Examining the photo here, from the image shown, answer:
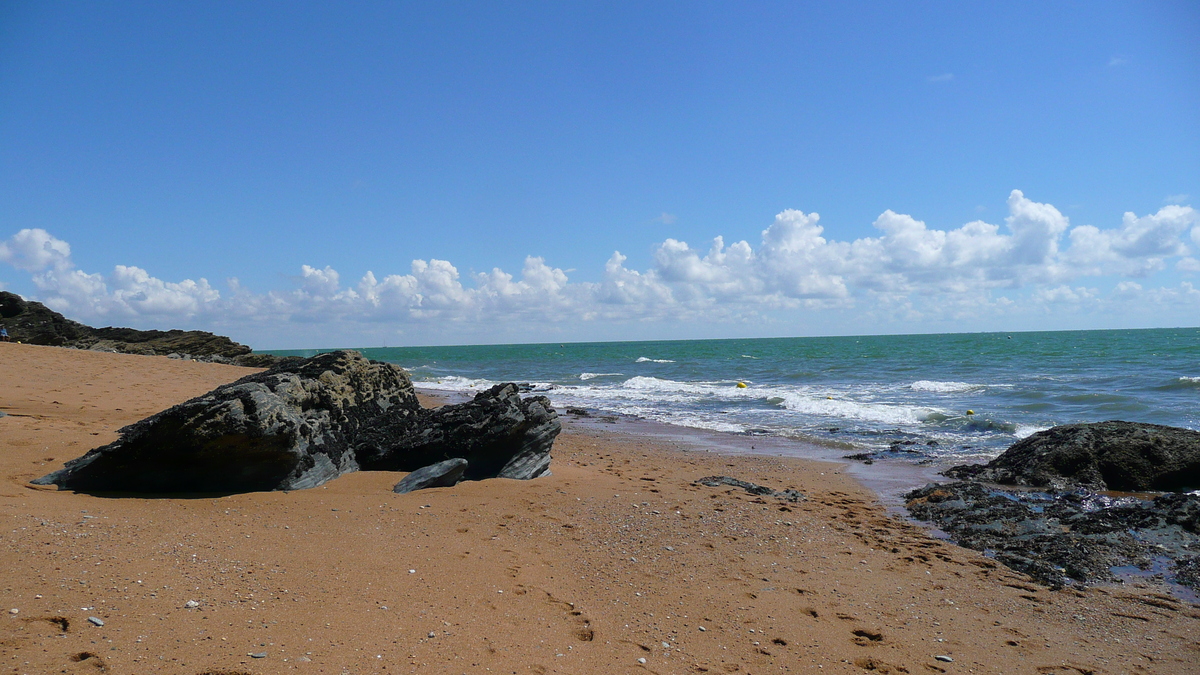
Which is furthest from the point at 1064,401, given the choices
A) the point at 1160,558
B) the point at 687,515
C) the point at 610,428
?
the point at 687,515

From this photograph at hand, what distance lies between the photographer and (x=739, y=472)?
10.3m

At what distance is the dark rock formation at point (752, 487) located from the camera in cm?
838

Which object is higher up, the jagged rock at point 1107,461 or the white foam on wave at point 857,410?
the jagged rock at point 1107,461

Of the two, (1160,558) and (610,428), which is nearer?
(1160,558)

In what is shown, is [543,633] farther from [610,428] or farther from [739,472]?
[610,428]

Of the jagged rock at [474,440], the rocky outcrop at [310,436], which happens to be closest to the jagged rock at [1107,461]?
the jagged rock at [474,440]

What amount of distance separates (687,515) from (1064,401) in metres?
17.7

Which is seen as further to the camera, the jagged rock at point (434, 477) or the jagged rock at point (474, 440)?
the jagged rock at point (474, 440)

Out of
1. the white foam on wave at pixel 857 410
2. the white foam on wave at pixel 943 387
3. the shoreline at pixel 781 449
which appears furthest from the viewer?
the white foam on wave at pixel 943 387

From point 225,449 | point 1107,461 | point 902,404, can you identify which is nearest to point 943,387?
point 902,404

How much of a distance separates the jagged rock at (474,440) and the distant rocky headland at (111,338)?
97.2 ft

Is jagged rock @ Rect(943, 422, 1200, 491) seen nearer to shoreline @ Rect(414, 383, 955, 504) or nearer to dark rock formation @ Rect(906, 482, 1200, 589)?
dark rock formation @ Rect(906, 482, 1200, 589)

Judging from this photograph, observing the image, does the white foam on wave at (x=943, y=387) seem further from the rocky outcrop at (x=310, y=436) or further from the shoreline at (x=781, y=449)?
the rocky outcrop at (x=310, y=436)

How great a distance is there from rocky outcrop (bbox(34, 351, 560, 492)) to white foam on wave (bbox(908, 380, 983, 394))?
2050cm
